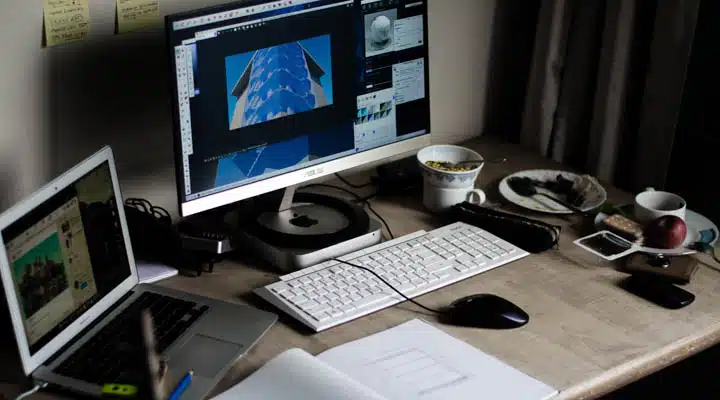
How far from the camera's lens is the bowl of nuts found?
70.5 inches

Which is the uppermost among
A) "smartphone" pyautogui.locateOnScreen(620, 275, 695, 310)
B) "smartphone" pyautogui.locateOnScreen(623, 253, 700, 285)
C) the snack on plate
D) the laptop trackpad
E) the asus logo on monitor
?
the asus logo on monitor

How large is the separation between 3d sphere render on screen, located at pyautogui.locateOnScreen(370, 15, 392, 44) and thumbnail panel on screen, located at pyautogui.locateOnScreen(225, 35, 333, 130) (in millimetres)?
100

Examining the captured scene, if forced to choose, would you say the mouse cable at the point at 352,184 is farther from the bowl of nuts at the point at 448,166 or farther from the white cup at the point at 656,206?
the white cup at the point at 656,206

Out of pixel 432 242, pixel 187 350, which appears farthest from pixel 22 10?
pixel 432 242

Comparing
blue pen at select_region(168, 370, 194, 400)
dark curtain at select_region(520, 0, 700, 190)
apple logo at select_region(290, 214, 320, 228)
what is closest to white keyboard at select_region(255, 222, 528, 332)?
apple logo at select_region(290, 214, 320, 228)

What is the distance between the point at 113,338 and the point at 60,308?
0.30 ft

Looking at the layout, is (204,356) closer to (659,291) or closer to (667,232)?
(659,291)

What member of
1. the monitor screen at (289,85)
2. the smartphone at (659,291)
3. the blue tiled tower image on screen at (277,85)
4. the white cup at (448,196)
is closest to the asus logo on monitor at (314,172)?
the monitor screen at (289,85)

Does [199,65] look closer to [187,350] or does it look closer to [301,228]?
[301,228]

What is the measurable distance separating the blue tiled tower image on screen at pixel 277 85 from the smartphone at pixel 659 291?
627 mm

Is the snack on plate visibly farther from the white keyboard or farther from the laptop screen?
the laptop screen

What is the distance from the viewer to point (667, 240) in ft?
5.47

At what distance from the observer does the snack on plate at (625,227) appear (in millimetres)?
1694

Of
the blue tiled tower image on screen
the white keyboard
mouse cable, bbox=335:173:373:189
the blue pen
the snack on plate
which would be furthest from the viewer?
mouse cable, bbox=335:173:373:189
